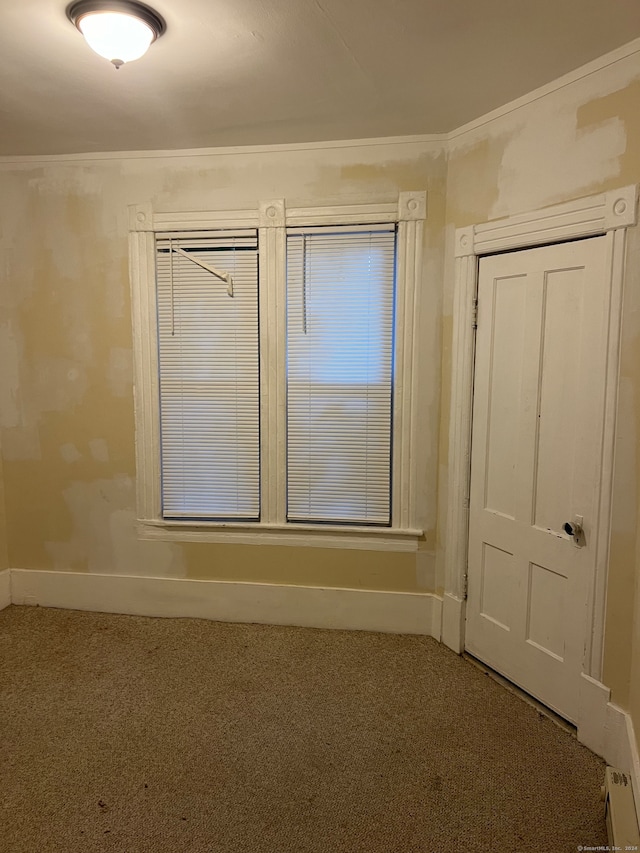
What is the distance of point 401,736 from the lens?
7.43ft

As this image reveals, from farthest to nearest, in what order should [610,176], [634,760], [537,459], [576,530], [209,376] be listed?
[209,376], [537,459], [576,530], [610,176], [634,760]

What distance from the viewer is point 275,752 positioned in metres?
2.16

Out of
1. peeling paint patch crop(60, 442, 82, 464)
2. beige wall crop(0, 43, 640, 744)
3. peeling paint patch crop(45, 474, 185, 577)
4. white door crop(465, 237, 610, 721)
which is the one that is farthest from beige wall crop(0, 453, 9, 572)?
white door crop(465, 237, 610, 721)

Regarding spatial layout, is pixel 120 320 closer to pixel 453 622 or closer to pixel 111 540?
pixel 111 540

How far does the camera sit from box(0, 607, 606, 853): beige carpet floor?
1.80 metres

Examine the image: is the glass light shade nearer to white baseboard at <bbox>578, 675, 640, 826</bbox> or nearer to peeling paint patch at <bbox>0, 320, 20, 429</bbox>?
peeling paint patch at <bbox>0, 320, 20, 429</bbox>

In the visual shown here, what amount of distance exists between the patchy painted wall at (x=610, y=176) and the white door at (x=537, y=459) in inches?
4.3

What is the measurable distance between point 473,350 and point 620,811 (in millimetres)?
1932

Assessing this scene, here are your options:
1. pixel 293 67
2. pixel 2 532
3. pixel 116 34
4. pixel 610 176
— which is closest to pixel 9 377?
pixel 2 532

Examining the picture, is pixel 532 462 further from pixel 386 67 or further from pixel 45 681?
pixel 45 681

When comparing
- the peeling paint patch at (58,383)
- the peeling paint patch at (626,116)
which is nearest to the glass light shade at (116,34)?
the peeling paint patch at (626,116)

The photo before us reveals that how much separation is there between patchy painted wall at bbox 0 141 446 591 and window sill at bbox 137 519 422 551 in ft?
0.17

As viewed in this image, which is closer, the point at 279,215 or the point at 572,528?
the point at 572,528

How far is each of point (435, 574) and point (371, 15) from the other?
262 cm
